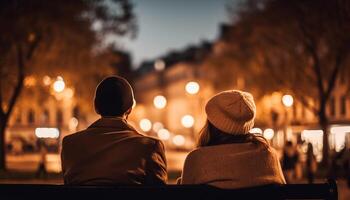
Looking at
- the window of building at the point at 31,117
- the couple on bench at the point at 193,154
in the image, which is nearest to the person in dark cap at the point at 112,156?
the couple on bench at the point at 193,154

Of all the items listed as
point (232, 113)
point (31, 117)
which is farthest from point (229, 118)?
point (31, 117)

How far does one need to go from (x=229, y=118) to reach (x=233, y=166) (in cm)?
31

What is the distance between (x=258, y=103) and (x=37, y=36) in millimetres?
16056

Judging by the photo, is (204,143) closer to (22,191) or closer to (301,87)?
(22,191)

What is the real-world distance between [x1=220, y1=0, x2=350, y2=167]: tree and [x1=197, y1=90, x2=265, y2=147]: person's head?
27166mm

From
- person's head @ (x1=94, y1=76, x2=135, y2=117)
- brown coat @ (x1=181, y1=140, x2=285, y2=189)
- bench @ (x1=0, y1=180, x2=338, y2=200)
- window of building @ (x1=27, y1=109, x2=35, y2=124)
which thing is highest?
window of building @ (x1=27, y1=109, x2=35, y2=124)

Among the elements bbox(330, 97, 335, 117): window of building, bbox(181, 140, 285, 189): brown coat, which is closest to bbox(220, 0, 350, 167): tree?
bbox(330, 97, 335, 117): window of building

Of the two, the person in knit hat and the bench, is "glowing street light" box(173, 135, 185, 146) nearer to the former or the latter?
the person in knit hat

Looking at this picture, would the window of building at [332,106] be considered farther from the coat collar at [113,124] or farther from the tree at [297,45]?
the coat collar at [113,124]

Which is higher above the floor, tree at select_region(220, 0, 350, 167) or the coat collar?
tree at select_region(220, 0, 350, 167)

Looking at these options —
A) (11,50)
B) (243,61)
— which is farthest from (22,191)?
(243,61)

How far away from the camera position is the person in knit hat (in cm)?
392

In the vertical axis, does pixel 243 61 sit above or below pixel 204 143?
above

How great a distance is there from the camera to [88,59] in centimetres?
3778
